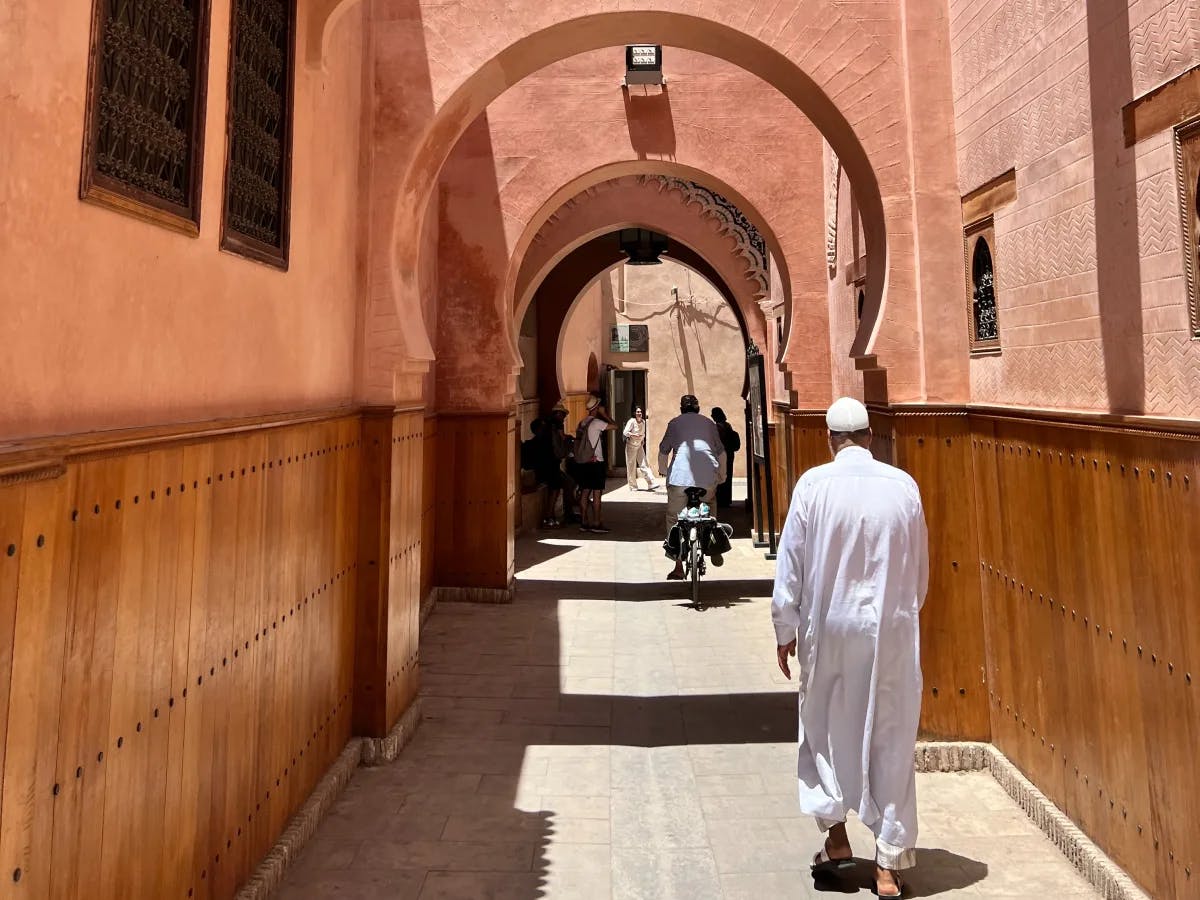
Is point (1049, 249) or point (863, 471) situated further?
point (1049, 249)

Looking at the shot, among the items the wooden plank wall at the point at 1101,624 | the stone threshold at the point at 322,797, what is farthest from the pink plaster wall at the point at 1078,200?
the stone threshold at the point at 322,797

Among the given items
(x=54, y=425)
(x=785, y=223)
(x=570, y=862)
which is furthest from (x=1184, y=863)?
(x=785, y=223)

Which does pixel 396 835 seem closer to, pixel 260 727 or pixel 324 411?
pixel 260 727

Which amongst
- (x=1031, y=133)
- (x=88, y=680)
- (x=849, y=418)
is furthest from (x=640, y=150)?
(x=88, y=680)

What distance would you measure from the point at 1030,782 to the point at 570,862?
2.06 m

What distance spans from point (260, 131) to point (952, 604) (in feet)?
12.2

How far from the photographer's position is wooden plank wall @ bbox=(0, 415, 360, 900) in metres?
1.81

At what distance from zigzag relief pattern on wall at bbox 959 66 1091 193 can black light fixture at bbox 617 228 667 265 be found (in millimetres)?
9587

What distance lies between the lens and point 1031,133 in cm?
352

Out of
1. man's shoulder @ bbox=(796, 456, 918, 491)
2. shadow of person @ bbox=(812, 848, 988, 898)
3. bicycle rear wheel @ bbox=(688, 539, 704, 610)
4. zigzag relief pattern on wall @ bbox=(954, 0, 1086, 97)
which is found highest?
zigzag relief pattern on wall @ bbox=(954, 0, 1086, 97)

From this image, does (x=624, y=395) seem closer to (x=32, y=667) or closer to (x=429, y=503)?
(x=429, y=503)

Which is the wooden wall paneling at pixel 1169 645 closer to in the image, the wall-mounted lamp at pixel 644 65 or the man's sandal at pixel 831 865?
the man's sandal at pixel 831 865

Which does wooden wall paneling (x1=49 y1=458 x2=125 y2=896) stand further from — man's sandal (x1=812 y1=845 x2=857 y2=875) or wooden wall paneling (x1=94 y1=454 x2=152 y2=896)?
man's sandal (x1=812 y1=845 x2=857 y2=875)

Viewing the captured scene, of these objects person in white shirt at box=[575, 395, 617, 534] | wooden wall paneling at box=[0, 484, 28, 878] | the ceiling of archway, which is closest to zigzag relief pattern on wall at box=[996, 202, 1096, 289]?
wooden wall paneling at box=[0, 484, 28, 878]
